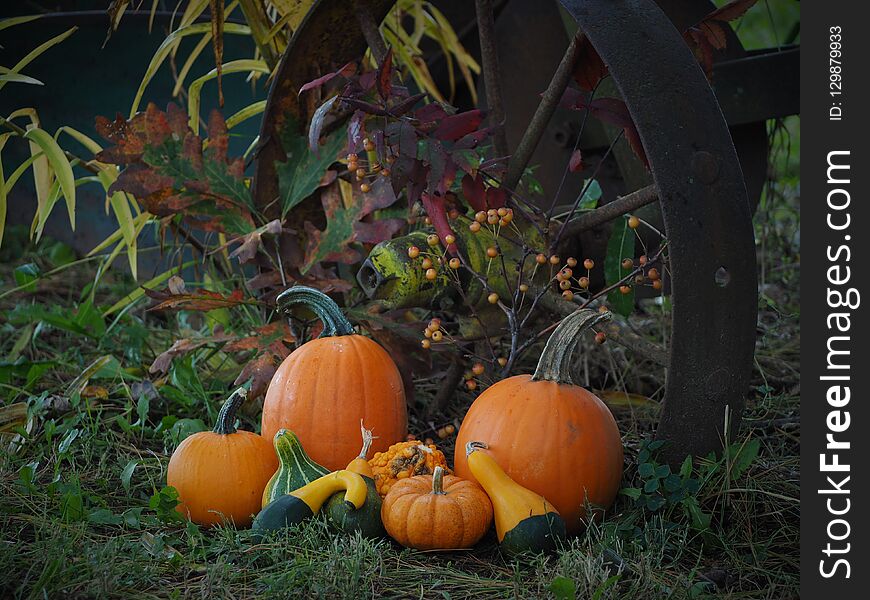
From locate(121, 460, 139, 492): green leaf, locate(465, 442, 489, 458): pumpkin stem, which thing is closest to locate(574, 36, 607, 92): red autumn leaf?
locate(465, 442, 489, 458): pumpkin stem

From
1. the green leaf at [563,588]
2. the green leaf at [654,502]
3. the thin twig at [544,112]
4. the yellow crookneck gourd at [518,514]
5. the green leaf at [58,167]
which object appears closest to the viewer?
the green leaf at [563,588]

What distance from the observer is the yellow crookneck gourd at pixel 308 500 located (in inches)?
61.9

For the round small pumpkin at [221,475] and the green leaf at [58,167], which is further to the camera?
the green leaf at [58,167]

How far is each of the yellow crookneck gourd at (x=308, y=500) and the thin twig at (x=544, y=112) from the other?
2.99 ft

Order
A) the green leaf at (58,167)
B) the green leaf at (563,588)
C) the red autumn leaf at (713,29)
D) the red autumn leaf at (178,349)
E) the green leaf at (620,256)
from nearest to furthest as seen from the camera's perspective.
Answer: the green leaf at (563,588) → the red autumn leaf at (713,29) → the green leaf at (620,256) → the red autumn leaf at (178,349) → the green leaf at (58,167)

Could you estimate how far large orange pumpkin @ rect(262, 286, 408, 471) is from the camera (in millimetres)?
1844

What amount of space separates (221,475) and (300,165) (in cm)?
98

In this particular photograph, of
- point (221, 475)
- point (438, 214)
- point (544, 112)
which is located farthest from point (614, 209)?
point (221, 475)

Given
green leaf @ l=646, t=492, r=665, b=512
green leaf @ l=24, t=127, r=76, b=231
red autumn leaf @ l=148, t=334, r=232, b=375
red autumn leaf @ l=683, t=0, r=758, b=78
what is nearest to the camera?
green leaf @ l=646, t=492, r=665, b=512

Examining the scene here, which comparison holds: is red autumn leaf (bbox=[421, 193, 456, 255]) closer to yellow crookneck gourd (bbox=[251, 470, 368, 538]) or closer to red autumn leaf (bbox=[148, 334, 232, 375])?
yellow crookneck gourd (bbox=[251, 470, 368, 538])

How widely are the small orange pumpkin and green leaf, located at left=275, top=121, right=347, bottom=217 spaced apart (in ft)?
2.90

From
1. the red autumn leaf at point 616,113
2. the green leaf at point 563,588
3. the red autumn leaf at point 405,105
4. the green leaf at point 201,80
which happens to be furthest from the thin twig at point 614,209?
the green leaf at point 201,80

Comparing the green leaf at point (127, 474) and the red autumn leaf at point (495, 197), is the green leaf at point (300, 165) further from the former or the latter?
the green leaf at point (127, 474)

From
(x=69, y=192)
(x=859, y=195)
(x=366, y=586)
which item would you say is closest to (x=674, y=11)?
(x=859, y=195)
